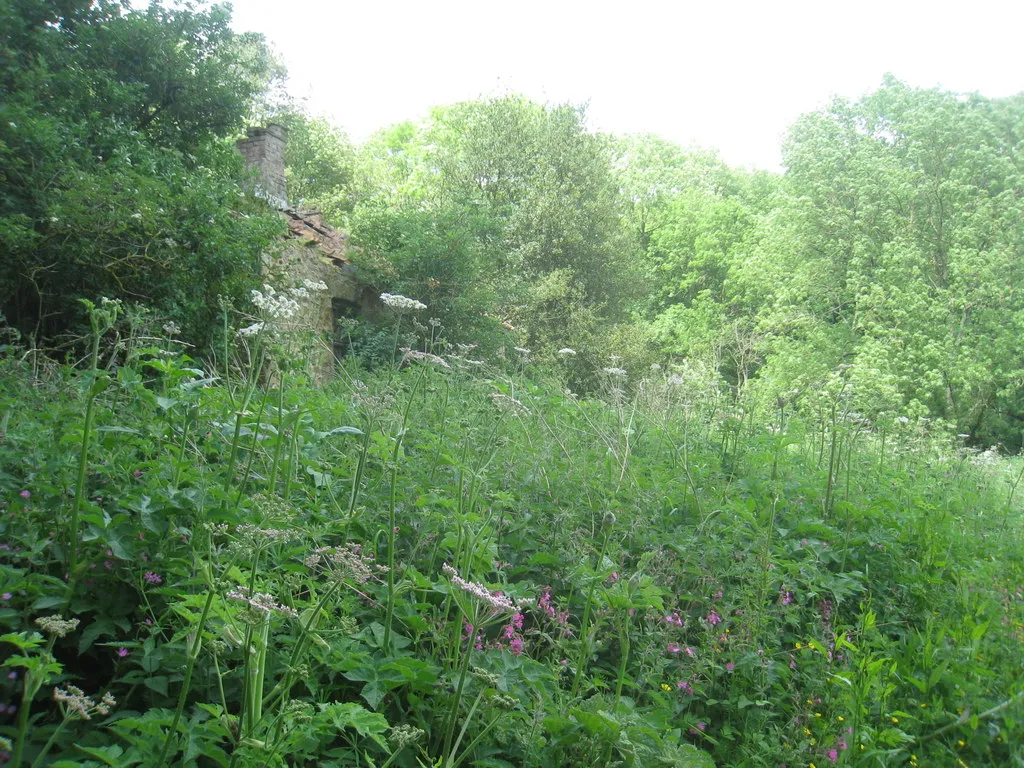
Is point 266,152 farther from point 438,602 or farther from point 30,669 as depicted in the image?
point 30,669

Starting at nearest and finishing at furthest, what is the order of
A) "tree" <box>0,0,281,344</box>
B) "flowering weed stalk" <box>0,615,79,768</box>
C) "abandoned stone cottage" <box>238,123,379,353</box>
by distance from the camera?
"flowering weed stalk" <box>0,615,79,768</box> → "tree" <box>0,0,281,344</box> → "abandoned stone cottage" <box>238,123,379,353</box>

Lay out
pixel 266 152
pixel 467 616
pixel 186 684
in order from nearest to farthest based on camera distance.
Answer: pixel 186 684
pixel 467 616
pixel 266 152

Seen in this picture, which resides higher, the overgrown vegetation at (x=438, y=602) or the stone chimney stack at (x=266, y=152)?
the stone chimney stack at (x=266, y=152)

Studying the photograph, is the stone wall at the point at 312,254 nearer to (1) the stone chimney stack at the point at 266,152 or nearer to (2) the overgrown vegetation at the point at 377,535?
(1) the stone chimney stack at the point at 266,152

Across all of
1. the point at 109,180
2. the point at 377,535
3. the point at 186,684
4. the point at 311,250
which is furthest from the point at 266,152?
the point at 186,684

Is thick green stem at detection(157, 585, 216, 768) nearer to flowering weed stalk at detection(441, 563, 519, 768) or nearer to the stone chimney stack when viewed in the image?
flowering weed stalk at detection(441, 563, 519, 768)

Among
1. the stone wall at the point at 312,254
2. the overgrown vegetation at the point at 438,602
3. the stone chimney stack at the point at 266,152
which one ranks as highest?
the stone chimney stack at the point at 266,152

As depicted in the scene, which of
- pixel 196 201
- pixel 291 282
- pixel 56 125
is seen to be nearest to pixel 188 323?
pixel 196 201

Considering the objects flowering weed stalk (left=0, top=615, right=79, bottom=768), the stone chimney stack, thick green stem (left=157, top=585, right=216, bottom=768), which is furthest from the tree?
thick green stem (left=157, top=585, right=216, bottom=768)

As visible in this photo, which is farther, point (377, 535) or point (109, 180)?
point (109, 180)

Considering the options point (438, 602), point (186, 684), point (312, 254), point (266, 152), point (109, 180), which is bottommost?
point (438, 602)

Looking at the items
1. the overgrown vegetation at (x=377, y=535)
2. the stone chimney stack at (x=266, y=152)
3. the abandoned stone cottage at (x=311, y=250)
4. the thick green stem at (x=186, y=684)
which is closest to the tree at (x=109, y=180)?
the overgrown vegetation at (x=377, y=535)

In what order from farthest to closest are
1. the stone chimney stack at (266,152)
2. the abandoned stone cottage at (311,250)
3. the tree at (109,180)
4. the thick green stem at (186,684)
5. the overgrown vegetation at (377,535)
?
the stone chimney stack at (266,152)
the abandoned stone cottage at (311,250)
the tree at (109,180)
the overgrown vegetation at (377,535)
the thick green stem at (186,684)

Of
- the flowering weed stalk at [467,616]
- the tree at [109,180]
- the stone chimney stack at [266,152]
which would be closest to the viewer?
the flowering weed stalk at [467,616]
